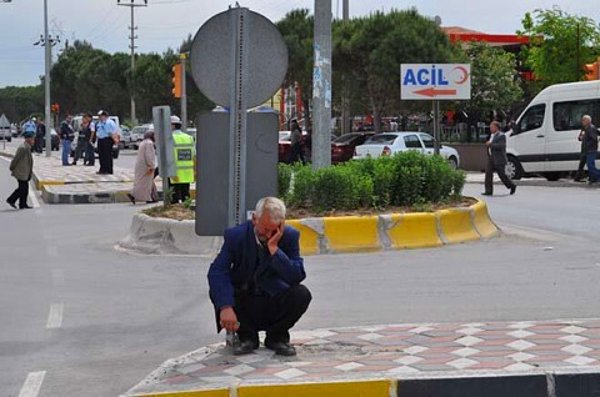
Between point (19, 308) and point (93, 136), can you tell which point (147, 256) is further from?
point (93, 136)

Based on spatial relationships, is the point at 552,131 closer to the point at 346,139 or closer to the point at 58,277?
the point at 346,139

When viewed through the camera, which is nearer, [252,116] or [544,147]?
[252,116]

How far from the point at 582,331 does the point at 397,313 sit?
73.7 inches

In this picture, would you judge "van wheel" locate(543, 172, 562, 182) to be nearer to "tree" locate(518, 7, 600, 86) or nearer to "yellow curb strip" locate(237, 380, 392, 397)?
"tree" locate(518, 7, 600, 86)

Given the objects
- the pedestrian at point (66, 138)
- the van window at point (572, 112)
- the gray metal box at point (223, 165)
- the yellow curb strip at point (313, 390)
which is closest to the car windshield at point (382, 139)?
the van window at point (572, 112)

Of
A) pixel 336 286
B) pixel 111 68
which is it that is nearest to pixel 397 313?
pixel 336 286

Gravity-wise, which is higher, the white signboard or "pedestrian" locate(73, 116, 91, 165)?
the white signboard

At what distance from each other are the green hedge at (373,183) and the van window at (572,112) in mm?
12613

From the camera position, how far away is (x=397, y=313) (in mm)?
8836

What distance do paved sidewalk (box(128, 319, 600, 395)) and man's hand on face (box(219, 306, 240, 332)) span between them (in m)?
0.28

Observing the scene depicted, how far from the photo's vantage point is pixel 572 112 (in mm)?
26062

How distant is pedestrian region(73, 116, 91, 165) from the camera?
33625mm

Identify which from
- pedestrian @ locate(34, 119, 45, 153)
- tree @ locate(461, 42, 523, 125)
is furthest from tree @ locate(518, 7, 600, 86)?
pedestrian @ locate(34, 119, 45, 153)

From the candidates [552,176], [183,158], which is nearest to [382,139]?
[552,176]
